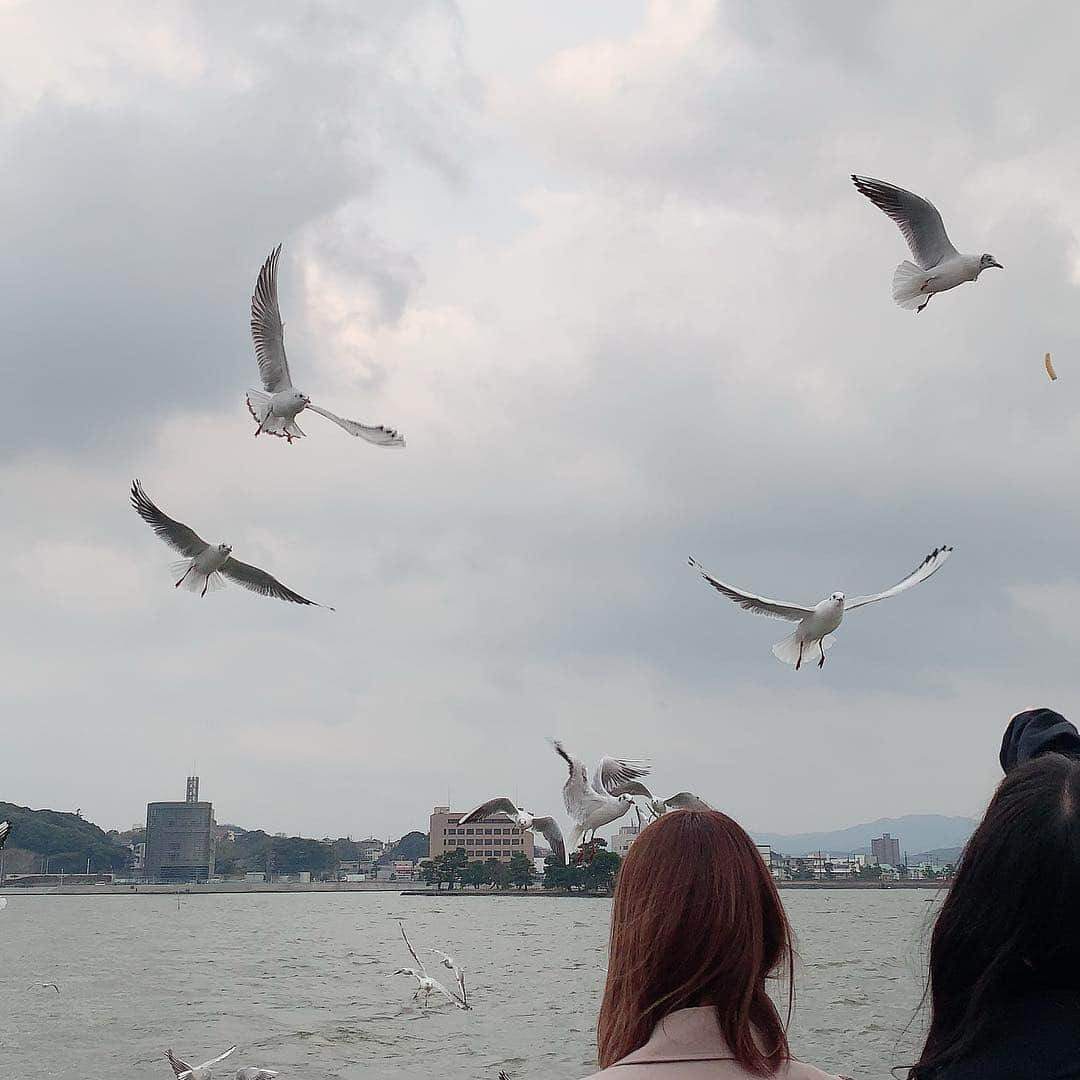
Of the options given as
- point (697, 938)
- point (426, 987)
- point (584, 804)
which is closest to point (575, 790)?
point (584, 804)

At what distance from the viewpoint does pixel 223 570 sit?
46.4ft

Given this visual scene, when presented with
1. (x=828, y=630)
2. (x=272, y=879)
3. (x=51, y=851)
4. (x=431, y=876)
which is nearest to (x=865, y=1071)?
(x=828, y=630)

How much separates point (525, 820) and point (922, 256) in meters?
8.15

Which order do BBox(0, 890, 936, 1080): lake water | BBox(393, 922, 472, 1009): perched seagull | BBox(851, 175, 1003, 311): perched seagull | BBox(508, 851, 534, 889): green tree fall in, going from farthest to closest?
BBox(508, 851, 534, 889): green tree
BBox(393, 922, 472, 1009): perched seagull
BBox(0, 890, 936, 1080): lake water
BBox(851, 175, 1003, 311): perched seagull

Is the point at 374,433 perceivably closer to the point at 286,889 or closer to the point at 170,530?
the point at 170,530

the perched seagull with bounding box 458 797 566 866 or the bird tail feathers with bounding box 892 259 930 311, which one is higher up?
the bird tail feathers with bounding box 892 259 930 311

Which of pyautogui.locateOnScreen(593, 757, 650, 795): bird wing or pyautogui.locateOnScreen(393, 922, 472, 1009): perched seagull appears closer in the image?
pyautogui.locateOnScreen(593, 757, 650, 795): bird wing

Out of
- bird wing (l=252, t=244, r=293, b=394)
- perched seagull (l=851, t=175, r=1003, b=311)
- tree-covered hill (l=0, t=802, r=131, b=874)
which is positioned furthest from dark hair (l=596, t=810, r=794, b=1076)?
tree-covered hill (l=0, t=802, r=131, b=874)

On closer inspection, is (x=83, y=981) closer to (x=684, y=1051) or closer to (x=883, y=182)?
(x=883, y=182)

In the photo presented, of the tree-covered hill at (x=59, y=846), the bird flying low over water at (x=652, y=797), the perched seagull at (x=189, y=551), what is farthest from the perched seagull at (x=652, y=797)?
the tree-covered hill at (x=59, y=846)

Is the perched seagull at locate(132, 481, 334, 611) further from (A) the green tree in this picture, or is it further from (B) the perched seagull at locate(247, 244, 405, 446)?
(A) the green tree

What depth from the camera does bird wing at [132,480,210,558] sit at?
1373cm

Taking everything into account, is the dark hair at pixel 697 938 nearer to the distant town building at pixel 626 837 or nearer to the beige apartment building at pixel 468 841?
the distant town building at pixel 626 837

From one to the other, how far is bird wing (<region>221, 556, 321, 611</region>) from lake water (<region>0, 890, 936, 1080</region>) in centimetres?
666
